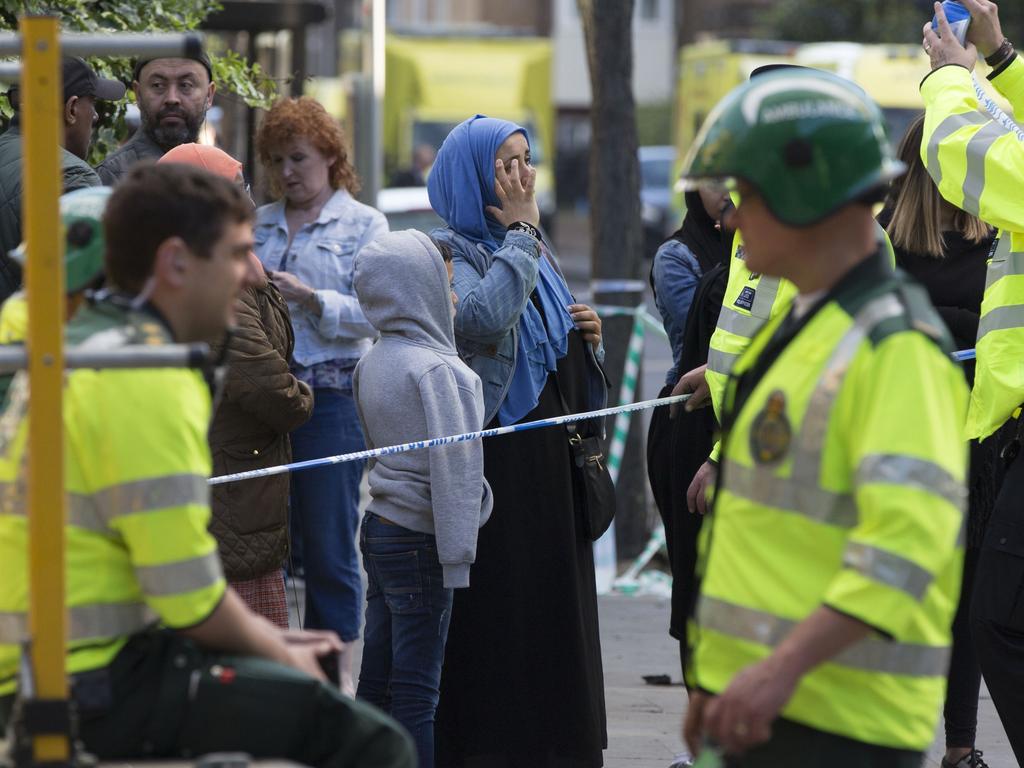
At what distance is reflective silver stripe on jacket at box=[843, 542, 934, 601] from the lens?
2354 millimetres

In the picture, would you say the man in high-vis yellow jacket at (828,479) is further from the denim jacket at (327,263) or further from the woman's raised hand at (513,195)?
the denim jacket at (327,263)

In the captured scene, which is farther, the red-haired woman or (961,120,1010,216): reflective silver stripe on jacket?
the red-haired woman

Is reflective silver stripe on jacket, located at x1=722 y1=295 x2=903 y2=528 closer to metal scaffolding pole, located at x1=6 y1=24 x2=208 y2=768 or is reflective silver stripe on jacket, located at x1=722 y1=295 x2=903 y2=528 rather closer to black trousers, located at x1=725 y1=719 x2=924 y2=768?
black trousers, located at x1=725 y1=719 x2=924 y2=768

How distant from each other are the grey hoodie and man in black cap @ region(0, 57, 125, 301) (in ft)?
2.88

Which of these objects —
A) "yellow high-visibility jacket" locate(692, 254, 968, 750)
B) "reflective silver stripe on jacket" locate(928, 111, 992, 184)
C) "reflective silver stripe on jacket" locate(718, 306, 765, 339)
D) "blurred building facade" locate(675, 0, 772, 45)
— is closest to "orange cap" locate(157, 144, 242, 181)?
"reflective silver stripe on jacket" locate(718, 306, 765, 339)

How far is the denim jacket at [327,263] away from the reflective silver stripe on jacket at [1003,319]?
8.10 ft

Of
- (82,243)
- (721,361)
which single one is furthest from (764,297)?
(82,243)

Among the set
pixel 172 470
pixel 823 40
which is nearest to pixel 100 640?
pixel 172 470

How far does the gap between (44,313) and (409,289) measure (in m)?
2.01

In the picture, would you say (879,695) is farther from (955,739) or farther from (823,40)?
(823,40)

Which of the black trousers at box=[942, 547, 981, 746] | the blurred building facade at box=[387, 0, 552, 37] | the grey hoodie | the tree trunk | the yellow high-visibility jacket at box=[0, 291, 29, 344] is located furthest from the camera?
the blurred building facade at box=[387, 0, 552, 37]

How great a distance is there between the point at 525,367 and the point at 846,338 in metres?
2.24

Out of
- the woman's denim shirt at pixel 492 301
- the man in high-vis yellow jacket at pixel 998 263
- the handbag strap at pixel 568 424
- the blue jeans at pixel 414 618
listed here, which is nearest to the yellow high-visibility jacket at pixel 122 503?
the blue jeans at pixel 414 618

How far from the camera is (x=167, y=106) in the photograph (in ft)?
17.8
